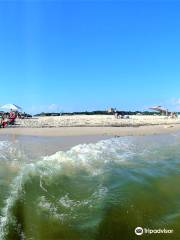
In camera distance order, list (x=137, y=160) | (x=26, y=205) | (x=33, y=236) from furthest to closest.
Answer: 1. (x=137, y=160)
2. (x=26, y=205)
3. (x=33, y=236)

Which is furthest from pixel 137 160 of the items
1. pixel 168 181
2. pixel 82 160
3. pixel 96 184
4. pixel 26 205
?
pixel 26 205

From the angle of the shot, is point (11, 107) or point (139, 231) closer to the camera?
point (139, 231)

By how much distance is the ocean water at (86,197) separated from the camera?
7.03 meters

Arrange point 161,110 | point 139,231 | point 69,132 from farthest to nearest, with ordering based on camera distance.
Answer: point 161,110, point 69,132, point 139,231

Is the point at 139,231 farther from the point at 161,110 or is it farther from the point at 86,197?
the point at 161,110

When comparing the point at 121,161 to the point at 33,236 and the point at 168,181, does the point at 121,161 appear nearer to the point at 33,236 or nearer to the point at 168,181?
the point at 168,181

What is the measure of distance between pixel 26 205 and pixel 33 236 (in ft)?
4.94

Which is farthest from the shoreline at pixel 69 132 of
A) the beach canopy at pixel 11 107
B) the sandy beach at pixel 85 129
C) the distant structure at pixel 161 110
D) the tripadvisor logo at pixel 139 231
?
the distant structure at pixel 161 110

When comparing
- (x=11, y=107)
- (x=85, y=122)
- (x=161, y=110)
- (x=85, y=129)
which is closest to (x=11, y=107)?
(x=11, y=107)

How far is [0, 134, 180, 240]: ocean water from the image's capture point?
703 centimetres

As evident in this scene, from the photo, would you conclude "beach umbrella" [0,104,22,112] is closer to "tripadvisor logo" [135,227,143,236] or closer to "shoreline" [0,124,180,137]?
"shoreline" [0,124,180,137]

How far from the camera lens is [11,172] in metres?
11.2

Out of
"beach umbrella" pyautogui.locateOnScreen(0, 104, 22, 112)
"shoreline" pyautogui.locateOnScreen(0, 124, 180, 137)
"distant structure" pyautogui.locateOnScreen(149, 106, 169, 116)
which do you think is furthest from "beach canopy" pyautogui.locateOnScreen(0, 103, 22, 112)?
"distant structure" pyautogui.locateOnScreen(149, 106, 169, 116)

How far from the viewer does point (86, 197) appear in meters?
9.07
